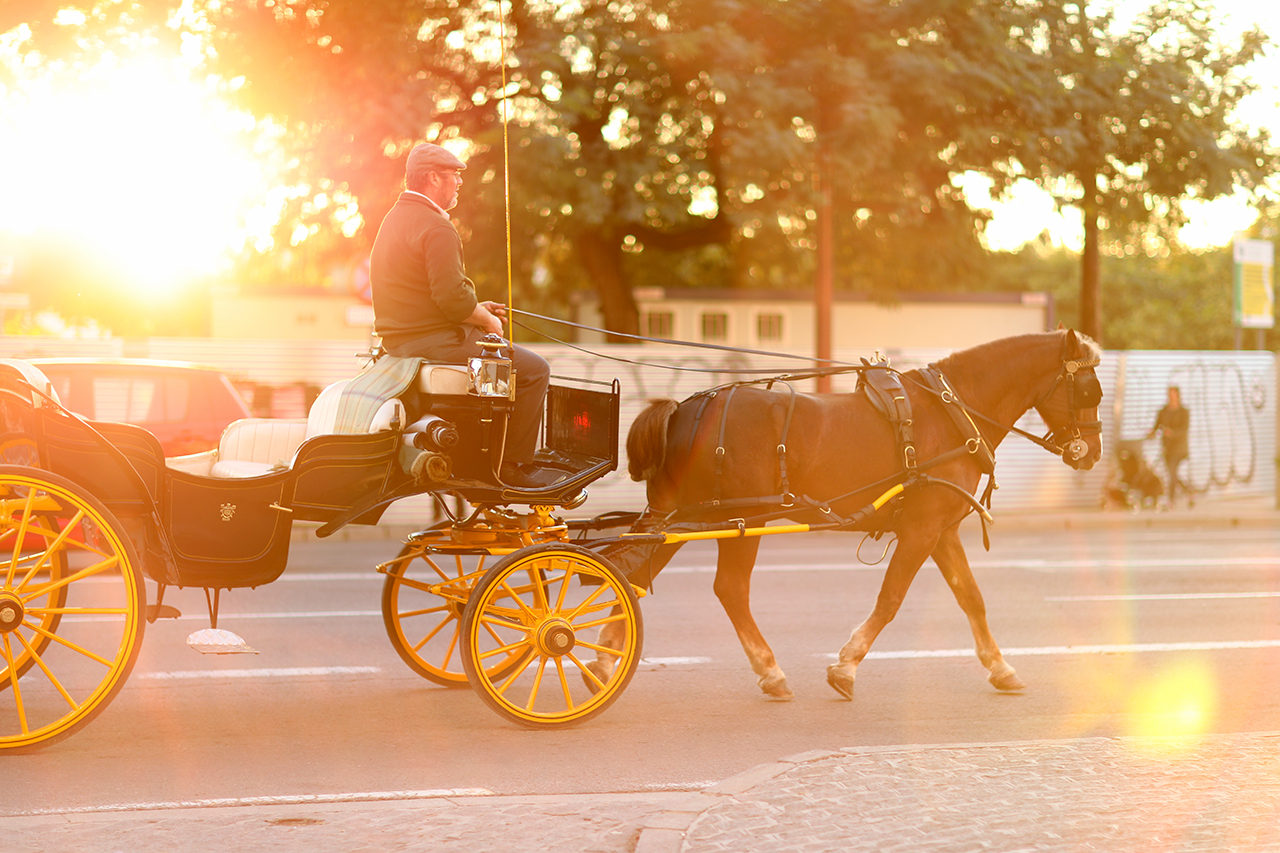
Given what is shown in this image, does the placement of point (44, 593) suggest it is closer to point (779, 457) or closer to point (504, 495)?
point (504, 495)

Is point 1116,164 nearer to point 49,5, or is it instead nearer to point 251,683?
point 49,5

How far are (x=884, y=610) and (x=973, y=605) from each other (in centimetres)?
60

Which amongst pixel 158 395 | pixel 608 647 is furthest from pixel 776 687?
pixel 158 395

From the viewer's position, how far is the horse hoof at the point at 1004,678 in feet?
22.9

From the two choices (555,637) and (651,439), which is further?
(651,439)

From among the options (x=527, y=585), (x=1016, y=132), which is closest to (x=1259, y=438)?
(x=1016, y=132)

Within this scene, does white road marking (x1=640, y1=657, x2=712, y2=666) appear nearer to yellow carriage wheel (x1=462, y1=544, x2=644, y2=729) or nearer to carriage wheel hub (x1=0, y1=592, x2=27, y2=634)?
yellow carriage wheel (x1=462, y1=544, x2=644, y2=729)

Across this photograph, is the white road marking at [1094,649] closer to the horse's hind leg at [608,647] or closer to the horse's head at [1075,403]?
the horse's head at [1075,403]

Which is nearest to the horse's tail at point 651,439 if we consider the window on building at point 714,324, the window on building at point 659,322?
the window on building at point 659,322

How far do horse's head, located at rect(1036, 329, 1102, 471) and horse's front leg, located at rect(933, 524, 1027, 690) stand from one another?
0.83m

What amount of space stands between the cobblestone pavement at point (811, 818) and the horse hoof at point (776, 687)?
1494 millimetres

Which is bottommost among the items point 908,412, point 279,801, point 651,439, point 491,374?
point 279,801

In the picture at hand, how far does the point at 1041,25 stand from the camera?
59.5 feet

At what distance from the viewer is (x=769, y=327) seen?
34.6 meters
